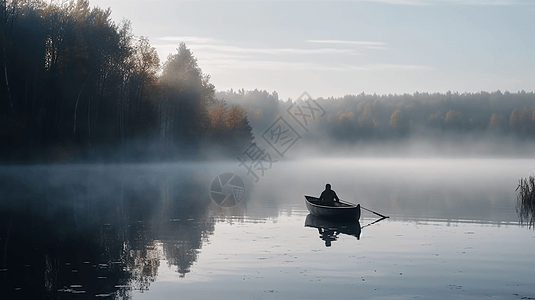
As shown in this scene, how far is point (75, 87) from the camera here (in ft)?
192

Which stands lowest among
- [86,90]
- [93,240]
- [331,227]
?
[331,227]

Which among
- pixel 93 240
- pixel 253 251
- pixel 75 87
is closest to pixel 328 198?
pixel 253 251

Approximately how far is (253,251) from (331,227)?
7.38 meters

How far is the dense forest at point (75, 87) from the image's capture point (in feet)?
175

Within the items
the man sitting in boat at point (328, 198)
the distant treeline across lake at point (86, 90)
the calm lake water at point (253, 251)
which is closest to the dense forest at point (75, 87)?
the distant treeline across lake at point (86, 90)

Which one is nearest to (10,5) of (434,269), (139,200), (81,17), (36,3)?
(36,3)

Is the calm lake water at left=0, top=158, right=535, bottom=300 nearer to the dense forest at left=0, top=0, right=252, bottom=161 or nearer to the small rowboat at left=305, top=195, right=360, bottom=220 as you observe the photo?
the small rowboat at left=305, top=195, right=360, bottom=220

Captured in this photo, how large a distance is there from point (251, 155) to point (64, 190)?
7030cm

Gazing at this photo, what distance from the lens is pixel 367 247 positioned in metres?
19.6

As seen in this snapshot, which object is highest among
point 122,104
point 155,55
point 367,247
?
point 155,55

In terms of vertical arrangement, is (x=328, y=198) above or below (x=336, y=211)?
above

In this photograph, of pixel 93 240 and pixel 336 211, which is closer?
pixel 93 240

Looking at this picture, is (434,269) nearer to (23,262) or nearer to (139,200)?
(23,262)

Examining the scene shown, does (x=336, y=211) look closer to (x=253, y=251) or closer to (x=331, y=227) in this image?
(x=331, y=227)
